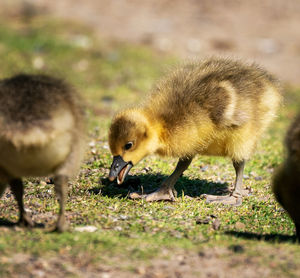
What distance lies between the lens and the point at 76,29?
47.4ft

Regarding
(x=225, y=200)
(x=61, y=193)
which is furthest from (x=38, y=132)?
(x=225, y=200)

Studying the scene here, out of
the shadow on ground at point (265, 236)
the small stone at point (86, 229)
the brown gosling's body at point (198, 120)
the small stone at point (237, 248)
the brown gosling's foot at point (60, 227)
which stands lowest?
the small stone at point (86, 229)

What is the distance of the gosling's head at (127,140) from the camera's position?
5262mm

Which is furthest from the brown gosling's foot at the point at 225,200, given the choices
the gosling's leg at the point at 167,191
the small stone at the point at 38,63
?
the small stone at the point at 38,63

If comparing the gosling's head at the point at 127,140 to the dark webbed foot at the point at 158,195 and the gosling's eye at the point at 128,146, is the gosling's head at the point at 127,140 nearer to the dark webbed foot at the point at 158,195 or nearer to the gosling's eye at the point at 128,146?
the gosling's eye at the point at 128,146

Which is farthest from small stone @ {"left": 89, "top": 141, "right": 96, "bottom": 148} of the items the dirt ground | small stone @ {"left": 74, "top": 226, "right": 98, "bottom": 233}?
the dirt ground

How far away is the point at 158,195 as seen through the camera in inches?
230

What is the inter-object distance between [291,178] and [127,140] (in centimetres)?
175

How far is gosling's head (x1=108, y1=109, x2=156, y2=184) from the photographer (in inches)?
207

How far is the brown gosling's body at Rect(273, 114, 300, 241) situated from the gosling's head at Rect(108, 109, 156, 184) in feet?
4.83

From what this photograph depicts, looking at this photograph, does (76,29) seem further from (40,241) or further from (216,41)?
(40,241)

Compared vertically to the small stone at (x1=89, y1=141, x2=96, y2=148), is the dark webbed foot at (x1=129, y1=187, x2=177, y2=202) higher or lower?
lower

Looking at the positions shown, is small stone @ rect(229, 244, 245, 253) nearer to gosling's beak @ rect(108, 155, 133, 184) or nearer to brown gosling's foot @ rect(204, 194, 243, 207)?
gosling's beak @ rect(108, 155, 133, 184)

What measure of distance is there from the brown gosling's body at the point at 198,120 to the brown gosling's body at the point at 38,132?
0.96 m
